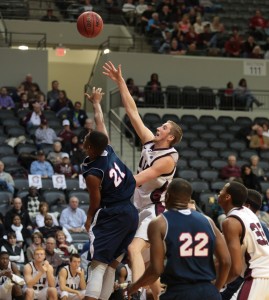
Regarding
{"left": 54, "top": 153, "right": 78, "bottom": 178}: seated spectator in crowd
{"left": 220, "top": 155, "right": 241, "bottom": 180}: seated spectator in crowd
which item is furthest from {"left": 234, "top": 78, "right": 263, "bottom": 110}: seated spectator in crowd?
{"left": 54, "top": 153, "right": 78, "bottom": 178}: seated spectator in crowd

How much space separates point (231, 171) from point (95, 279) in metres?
12.8

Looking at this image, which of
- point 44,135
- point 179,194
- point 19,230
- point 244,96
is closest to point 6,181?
point 19,230

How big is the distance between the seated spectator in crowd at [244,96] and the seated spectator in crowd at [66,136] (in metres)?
6.69

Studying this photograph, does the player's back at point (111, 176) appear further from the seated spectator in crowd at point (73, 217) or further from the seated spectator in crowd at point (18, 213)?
the seated spectator in crowd at point (73, 217)

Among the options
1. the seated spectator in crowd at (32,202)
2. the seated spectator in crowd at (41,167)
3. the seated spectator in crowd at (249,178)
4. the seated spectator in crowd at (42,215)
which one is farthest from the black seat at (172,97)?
the seated spectator in crowd at (42,215)

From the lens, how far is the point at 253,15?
29.4m

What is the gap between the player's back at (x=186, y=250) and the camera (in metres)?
6.77

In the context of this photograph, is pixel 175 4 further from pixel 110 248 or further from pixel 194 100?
pixel 110 248

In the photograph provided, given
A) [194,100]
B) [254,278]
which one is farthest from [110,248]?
[194,100]

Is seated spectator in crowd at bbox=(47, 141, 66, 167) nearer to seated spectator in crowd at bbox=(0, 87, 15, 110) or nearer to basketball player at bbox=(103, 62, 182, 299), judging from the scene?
seated spectator in crowd at bbox=(0, 87, 15, 110)

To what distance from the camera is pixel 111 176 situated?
323 inches

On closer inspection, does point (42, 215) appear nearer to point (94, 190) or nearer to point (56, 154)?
point (56, 154)

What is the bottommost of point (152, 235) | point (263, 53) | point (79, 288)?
point (79, 288)

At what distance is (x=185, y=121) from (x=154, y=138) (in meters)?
14.4
